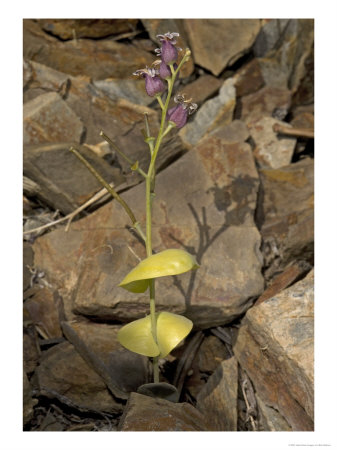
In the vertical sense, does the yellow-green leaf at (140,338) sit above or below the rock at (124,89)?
below

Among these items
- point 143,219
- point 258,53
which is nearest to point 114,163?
point 143,219

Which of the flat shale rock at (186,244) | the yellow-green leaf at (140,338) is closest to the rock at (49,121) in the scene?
the flat shale rock at (186,244)

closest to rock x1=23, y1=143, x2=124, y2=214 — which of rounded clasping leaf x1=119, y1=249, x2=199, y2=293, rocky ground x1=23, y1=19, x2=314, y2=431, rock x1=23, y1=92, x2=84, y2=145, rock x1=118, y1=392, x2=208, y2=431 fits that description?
rocky ground x1=23, y1=19, x2=314, y2=431

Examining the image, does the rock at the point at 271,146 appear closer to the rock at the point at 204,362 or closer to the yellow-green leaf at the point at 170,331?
the rock at the point at 204,362

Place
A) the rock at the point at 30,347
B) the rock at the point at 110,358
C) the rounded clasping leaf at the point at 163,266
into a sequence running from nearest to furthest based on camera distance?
the rounded clasping leaf at the point at 163,266, the rock at the point at 110,358, the rock at the point at 30,347

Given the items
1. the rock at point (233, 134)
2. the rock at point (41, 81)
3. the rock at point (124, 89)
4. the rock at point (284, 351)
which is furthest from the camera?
the rock at point (124, 89)

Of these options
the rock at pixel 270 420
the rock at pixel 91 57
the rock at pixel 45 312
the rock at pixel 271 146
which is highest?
the rock at pixel 91 57

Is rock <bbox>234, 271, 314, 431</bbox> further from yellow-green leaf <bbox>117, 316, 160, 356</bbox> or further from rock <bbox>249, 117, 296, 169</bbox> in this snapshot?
rock <bbox>249, 117, 296, 169</bbox>
